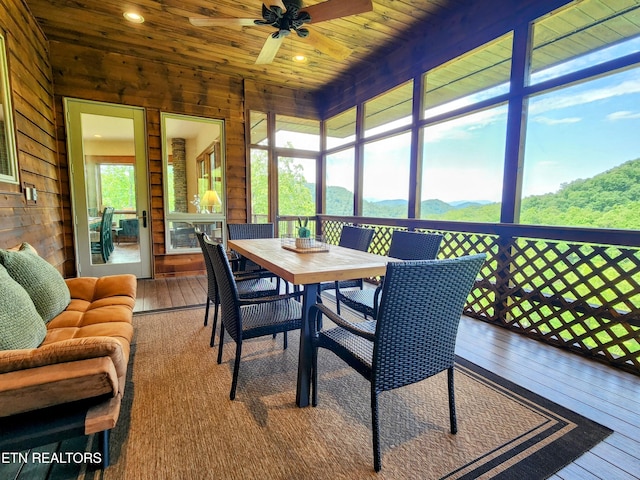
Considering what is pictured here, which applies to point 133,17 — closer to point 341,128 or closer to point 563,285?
point 341,128

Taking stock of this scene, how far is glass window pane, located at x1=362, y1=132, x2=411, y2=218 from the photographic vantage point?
14.7ft

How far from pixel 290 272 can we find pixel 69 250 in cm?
403

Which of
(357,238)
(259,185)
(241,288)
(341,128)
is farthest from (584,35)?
(259,185)

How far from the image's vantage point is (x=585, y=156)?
9.58 feet

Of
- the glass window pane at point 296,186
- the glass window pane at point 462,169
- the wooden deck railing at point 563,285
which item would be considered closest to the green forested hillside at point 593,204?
the glass window pane at point 462,169

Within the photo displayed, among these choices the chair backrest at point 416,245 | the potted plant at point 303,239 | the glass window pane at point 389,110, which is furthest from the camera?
the glass window pane at point 389,110

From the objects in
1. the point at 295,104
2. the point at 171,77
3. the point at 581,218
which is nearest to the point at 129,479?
the point at 581,218

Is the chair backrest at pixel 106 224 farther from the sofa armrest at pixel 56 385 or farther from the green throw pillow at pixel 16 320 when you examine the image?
the sofa armrest at pixel 56 385

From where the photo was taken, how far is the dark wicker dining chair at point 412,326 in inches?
48.8

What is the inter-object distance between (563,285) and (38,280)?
3.69m

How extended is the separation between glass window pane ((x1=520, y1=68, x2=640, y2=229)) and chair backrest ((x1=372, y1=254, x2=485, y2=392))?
2.07 m

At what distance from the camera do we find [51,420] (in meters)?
1.10

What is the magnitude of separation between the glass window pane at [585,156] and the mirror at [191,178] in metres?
4.15

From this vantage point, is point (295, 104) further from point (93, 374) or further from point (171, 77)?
point (93, 374)
